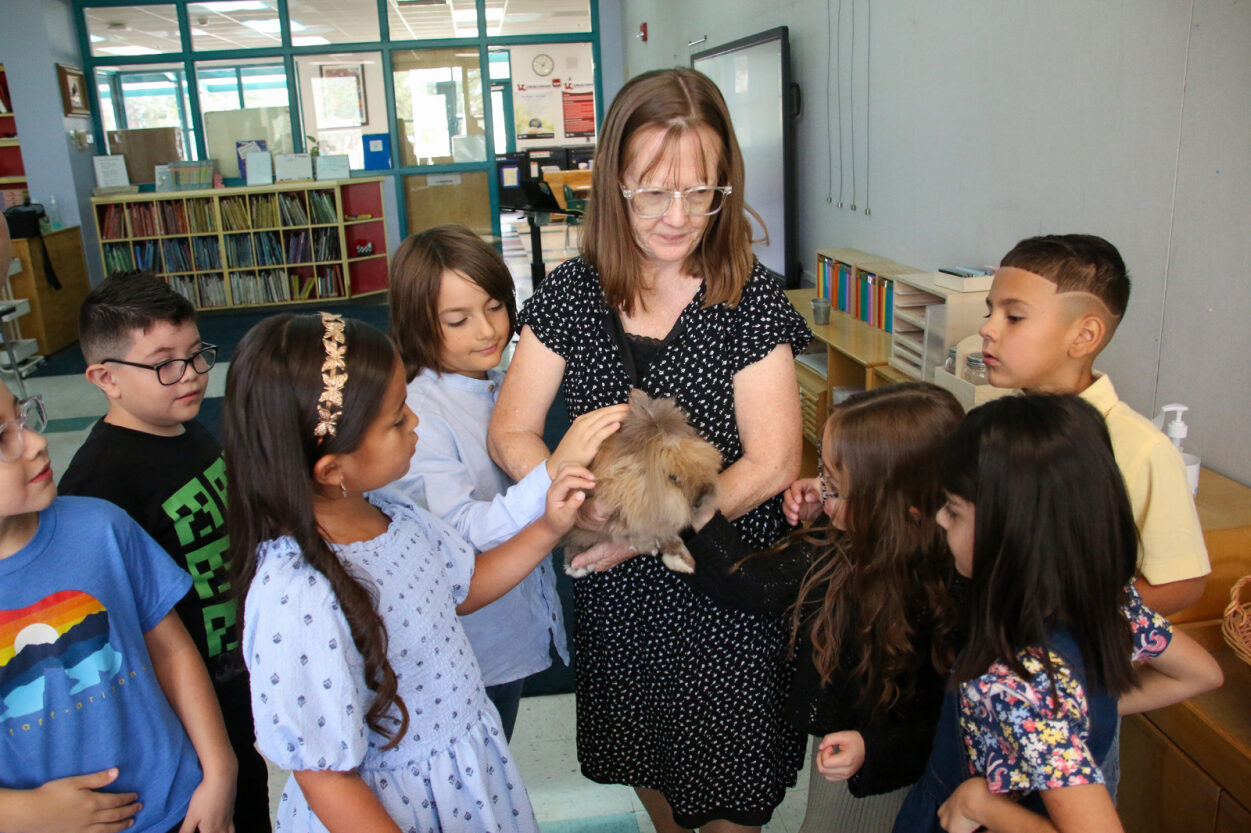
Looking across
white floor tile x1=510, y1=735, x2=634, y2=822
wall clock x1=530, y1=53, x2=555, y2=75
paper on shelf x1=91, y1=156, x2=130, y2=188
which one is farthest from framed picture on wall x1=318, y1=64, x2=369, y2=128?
white floor tile x1=510, y1=735, x2=634, y2=822

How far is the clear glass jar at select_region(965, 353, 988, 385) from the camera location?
9.38 feet

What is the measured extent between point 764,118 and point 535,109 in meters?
7.16

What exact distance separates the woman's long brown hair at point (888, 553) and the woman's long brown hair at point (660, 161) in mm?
366

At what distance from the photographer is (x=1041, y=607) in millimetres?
1159

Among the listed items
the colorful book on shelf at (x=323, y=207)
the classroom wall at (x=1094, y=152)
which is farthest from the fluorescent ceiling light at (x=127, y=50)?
the classroom wall at (x=1094, y=152)

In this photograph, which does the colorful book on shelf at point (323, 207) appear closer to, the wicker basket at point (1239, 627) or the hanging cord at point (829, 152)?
the hanging cord at point (829, 152)

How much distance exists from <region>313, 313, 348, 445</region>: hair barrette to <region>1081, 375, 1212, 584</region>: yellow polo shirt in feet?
4.23

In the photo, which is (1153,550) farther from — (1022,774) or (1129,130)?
(1129,130)

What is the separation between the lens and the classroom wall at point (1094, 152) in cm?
224

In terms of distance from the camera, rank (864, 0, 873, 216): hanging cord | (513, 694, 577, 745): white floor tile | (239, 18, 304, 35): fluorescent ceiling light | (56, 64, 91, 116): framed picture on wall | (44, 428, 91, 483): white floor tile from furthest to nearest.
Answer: (239, 18, 304, 35): fluorescent ceiling light, (56, 64, 91, 116): framed picture on wall, (44, 428, 91, 483): white floor tile, (864, 0, 873, 216): hanging cord, (513, 694, 577, 745): white floor tile

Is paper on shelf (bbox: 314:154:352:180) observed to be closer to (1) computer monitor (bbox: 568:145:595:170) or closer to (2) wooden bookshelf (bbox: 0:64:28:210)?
(1) computer monitor (bbox: 568:145:595:170)

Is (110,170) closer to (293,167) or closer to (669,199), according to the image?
(293,167)

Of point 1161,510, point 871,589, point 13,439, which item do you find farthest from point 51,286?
point 1161,510

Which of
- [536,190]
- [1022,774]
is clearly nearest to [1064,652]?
[1022,774]
